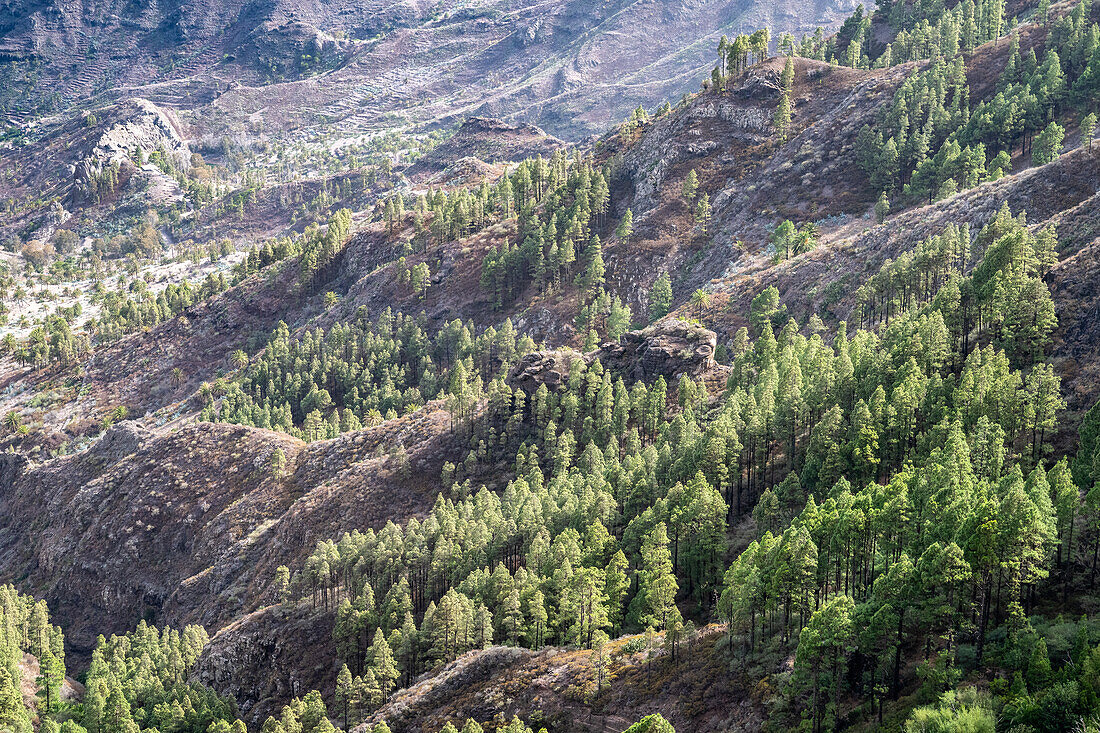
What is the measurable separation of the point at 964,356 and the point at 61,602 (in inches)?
6683

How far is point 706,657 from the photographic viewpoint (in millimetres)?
77625

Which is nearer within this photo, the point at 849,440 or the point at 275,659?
the point at 849,440

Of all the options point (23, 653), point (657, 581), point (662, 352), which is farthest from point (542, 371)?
point (23, 653)

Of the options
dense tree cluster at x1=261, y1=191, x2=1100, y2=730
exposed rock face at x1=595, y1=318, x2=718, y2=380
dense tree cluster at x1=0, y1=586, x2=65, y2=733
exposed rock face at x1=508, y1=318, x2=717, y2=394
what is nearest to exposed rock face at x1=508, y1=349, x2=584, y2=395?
exposed rock face at x1=508, y1=318, x2=717, y2=394

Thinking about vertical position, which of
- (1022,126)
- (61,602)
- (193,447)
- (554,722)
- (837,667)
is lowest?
(61,602)

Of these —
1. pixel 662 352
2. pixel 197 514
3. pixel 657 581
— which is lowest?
pixel 197 514

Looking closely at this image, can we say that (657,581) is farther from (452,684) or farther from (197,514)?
(197,514)

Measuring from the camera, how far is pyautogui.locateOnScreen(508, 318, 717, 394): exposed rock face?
15138cm

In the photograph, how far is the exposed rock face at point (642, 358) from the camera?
15138 cm

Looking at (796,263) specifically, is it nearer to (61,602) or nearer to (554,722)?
(554,722)

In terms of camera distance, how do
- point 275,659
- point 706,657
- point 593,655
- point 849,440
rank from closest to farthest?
point 706,657 < point 593,655 < point 849,440 < point 275,659

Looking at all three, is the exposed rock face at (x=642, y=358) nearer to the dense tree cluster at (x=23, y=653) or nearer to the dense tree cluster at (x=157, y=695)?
the dense tree cluster at (x=157, y=695)

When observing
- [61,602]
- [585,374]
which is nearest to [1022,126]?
[585,374]

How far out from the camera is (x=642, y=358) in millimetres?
154375
